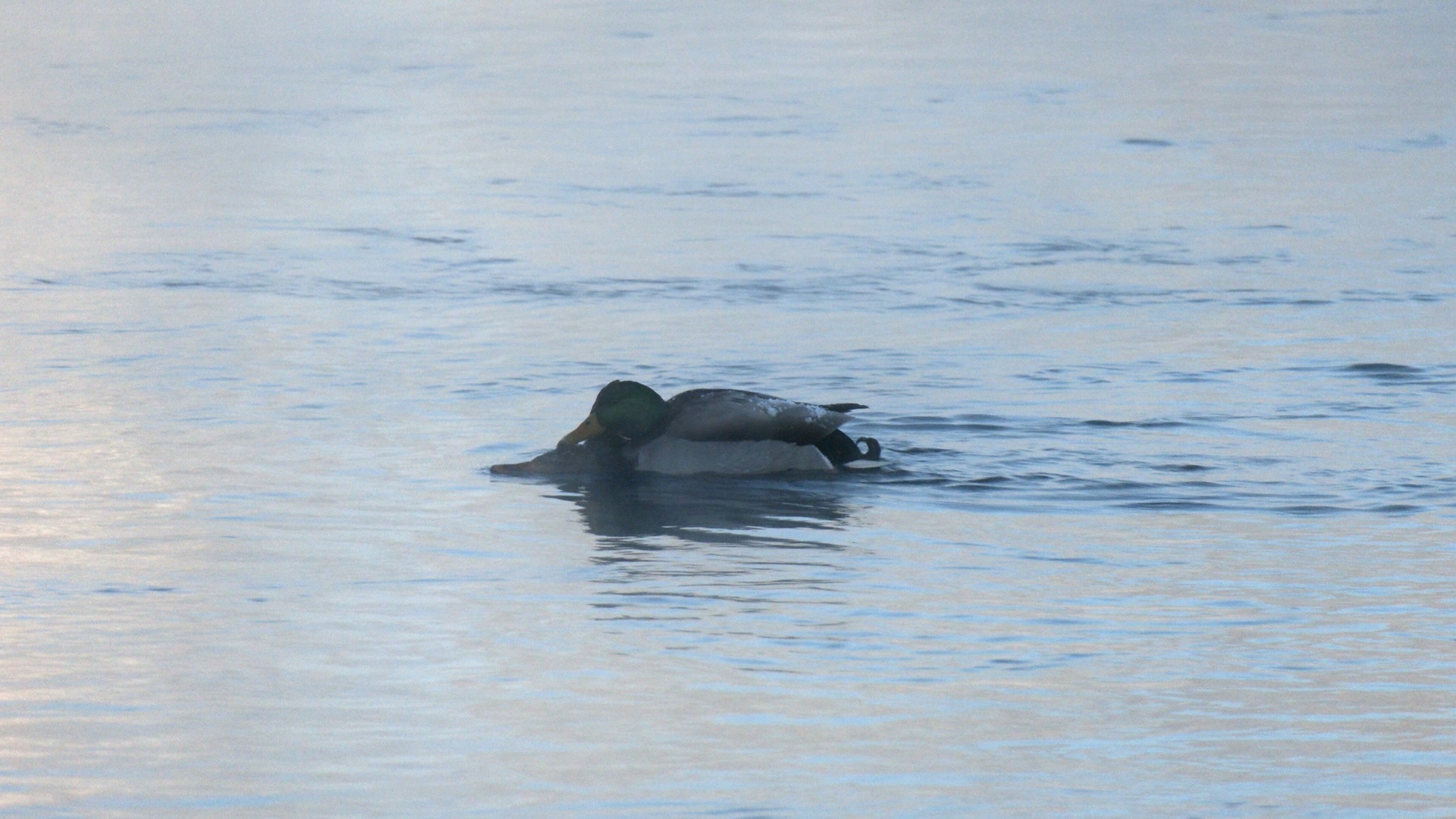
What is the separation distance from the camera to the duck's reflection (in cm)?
748

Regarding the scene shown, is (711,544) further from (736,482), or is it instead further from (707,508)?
(736,482)

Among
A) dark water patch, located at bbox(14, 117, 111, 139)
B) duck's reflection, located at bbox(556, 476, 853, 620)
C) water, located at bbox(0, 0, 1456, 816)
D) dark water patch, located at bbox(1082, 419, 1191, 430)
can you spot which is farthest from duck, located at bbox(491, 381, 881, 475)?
dark water patch, located at bbox(14, 117, 111, 139)

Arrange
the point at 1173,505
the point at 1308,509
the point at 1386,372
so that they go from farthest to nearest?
the point at 1386,372 → the point at 1173,505 → the point at 1308,509

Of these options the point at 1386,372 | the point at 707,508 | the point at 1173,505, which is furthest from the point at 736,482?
the point at 1386,372

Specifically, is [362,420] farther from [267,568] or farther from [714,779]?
[714,779]

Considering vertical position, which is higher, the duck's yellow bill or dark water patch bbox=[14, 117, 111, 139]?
dark water patch bbox=[14, 117, 111, 139]

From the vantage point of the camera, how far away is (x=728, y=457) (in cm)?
998

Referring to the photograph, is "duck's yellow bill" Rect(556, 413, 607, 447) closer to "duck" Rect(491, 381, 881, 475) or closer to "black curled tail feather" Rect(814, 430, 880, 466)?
"duck" Rect(491, 381, 881, 475)

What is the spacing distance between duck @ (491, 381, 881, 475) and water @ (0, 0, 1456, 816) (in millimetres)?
204

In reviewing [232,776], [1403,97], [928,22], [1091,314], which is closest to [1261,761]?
[232,776]

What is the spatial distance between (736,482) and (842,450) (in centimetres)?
48

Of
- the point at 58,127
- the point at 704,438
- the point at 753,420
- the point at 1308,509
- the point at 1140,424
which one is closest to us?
the point at 1308,509

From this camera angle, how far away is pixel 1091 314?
13.1 m

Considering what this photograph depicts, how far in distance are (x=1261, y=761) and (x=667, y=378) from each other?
6416mm
